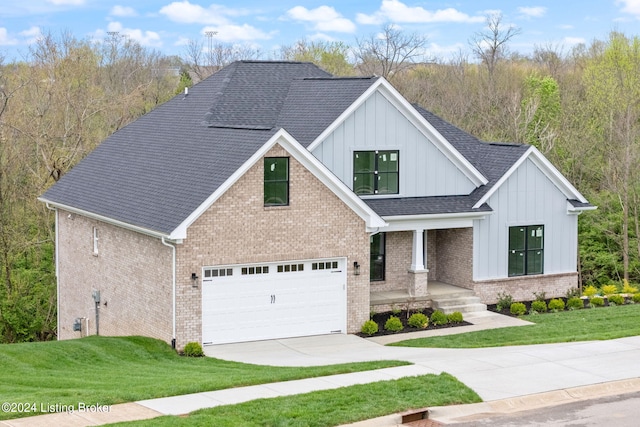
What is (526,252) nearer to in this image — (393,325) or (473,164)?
(473,164)

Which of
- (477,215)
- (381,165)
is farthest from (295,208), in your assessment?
(477,215)

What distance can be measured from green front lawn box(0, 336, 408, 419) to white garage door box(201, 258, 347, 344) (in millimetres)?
1509

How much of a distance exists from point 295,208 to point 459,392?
8.70m

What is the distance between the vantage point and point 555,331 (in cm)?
2431

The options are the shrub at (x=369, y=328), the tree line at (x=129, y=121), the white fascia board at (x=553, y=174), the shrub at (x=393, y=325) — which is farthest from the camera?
the tree line at (x=129, y=121)

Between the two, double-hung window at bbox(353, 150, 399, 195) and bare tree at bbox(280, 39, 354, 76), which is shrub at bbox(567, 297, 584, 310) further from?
bare tree at bbox(280, 39, 354, 76)

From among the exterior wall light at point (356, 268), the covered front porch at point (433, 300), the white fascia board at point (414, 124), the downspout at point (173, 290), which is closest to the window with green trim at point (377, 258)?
the covered front porch at point (433, 300)

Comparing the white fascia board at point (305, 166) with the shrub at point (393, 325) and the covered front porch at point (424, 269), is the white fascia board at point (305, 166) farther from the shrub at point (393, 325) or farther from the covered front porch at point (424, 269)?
the covered front porch at point (424, 269)

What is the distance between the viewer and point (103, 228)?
2695 centimetres

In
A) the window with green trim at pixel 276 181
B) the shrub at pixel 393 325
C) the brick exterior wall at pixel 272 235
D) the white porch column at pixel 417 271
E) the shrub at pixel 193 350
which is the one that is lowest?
the shrub at pixel 193 350

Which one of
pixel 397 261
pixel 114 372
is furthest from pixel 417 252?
pixel 114 372

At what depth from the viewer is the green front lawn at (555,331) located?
22562 millimetres

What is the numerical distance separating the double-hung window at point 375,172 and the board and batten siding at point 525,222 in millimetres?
2888

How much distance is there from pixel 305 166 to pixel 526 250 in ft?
29.9
